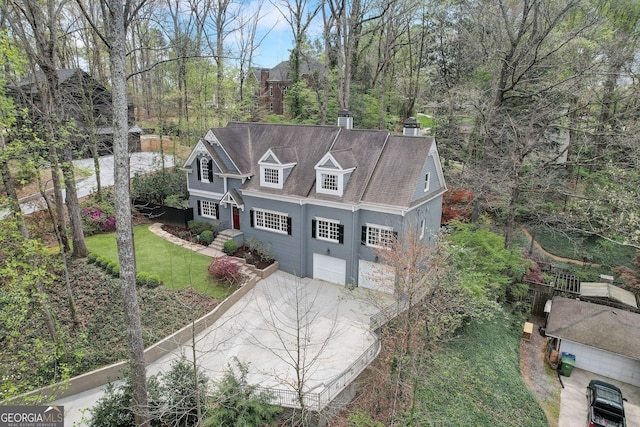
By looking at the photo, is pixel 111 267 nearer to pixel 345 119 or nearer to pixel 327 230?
pixel 327 230

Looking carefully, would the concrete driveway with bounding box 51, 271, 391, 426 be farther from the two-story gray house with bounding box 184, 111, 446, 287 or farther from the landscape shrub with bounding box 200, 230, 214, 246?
the landscape shrub with bounding box 200, 230, 214, 246

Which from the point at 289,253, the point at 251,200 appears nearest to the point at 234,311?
the point at 289,253

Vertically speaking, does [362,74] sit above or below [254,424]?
above

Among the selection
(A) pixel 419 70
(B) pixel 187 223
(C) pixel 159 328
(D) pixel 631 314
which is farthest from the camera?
(A) pixel 419 70

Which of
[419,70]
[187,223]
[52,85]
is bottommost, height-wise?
[187,223]

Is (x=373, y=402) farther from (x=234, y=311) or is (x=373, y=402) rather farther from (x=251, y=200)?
→ (x=251, y=200)

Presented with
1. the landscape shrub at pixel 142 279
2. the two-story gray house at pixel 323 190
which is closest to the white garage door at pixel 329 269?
the two-story gray house at pixel 323 190

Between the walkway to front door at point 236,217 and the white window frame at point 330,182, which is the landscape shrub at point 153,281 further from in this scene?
the white window frame at point 330,182
